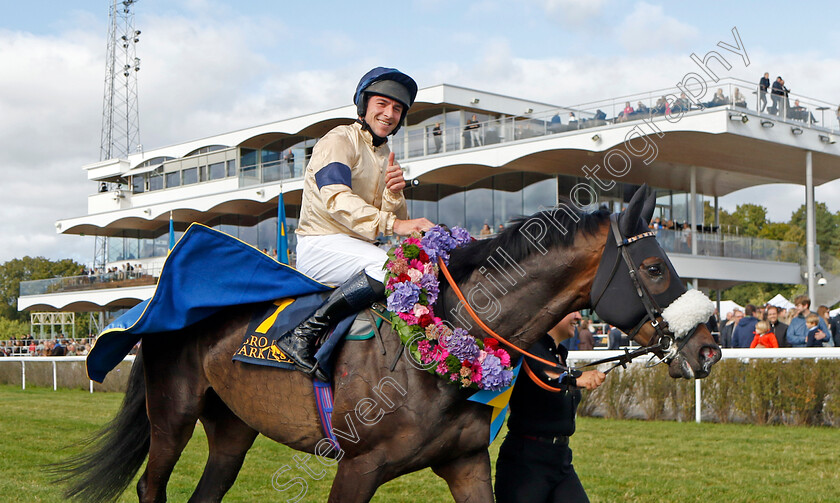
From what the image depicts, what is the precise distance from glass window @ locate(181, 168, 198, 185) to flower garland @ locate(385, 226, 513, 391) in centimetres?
3197

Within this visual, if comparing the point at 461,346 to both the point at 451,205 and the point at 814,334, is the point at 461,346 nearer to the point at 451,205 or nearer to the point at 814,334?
A: the point at 814,334

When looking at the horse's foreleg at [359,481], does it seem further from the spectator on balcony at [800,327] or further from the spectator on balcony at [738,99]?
the spectator on balcony at [738,99]

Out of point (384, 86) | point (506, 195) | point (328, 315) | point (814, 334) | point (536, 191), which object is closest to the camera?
point (328, 315)

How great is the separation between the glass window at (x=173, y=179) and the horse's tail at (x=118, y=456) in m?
31.4

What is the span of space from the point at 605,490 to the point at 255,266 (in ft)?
11.7

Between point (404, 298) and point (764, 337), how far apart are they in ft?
30.6

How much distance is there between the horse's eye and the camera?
9.54 ft

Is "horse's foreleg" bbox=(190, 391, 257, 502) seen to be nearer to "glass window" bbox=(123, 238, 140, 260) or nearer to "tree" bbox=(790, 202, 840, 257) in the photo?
"glass window" bbox=(123, 238, 140, 260)

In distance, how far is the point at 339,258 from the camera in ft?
11.4

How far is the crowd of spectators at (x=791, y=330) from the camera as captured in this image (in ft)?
35.2

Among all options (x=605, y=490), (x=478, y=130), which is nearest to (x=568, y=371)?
(x=605, y=490)

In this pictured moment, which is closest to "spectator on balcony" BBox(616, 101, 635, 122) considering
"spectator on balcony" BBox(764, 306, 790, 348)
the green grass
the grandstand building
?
the grandstand building

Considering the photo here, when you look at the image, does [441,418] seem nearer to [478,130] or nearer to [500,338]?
[500,338]


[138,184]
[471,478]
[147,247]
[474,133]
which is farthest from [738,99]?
[138,184]
